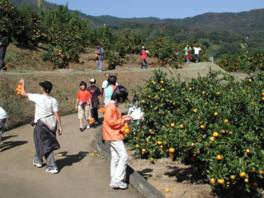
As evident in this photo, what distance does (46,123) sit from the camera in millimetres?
8656

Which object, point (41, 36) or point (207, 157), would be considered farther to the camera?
point (41, 36)

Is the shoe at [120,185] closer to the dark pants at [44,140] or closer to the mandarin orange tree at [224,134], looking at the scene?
the mandarin orange tree at [224,134]

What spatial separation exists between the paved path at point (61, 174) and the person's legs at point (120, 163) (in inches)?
6.3

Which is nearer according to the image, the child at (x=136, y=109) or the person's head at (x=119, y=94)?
the person's head at (x=119, y=94)

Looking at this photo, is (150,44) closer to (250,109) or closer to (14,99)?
(14,99)

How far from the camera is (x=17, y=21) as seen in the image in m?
26.4

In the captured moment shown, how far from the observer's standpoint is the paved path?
25.2 feet

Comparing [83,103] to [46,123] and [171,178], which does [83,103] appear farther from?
[171,178]

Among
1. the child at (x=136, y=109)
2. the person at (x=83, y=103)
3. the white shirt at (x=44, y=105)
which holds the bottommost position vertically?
the person at (x=83, y=103)

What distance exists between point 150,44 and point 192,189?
26.2 metres

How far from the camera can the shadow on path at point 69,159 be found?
9.60 m

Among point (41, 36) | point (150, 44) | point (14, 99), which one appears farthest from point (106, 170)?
point (150, 44)

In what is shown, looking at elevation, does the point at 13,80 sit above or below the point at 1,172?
above

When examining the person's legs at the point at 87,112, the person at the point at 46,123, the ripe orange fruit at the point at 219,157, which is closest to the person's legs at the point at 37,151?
the person at the point at 46,123
